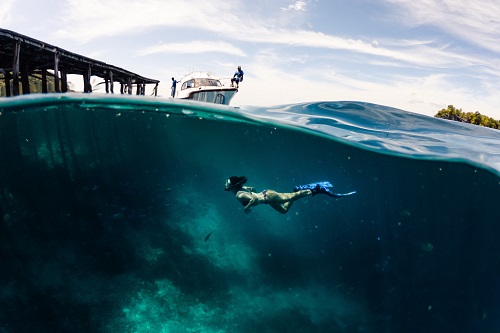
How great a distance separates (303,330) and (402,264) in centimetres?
1157

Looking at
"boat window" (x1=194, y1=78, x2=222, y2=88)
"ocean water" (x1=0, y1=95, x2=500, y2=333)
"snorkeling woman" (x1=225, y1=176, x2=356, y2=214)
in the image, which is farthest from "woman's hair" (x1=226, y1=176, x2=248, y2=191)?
"boat window" (x1=194, y1=78, x2=222, y2=88)

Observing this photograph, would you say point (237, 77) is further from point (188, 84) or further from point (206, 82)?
point (188, 84)

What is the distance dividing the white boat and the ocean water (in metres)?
2.42

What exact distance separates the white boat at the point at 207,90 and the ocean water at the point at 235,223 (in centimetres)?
242

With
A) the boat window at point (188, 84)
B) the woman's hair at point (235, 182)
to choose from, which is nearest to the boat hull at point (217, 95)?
the boat window at point (188, 84)

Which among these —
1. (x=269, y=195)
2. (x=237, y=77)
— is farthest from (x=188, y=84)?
(x=269, y=195)

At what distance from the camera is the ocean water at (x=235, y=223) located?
10117 millimetres

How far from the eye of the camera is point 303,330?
9.68 meters

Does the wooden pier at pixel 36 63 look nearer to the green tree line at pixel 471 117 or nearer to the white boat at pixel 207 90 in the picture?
the white boat at pixel 207 90

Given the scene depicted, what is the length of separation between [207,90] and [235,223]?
7991 mm

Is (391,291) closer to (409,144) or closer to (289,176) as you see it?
(409,144)

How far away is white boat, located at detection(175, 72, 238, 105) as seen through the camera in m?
18.1

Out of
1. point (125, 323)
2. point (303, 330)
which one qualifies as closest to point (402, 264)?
point (303, 330)

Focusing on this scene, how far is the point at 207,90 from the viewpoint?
18.1 m
